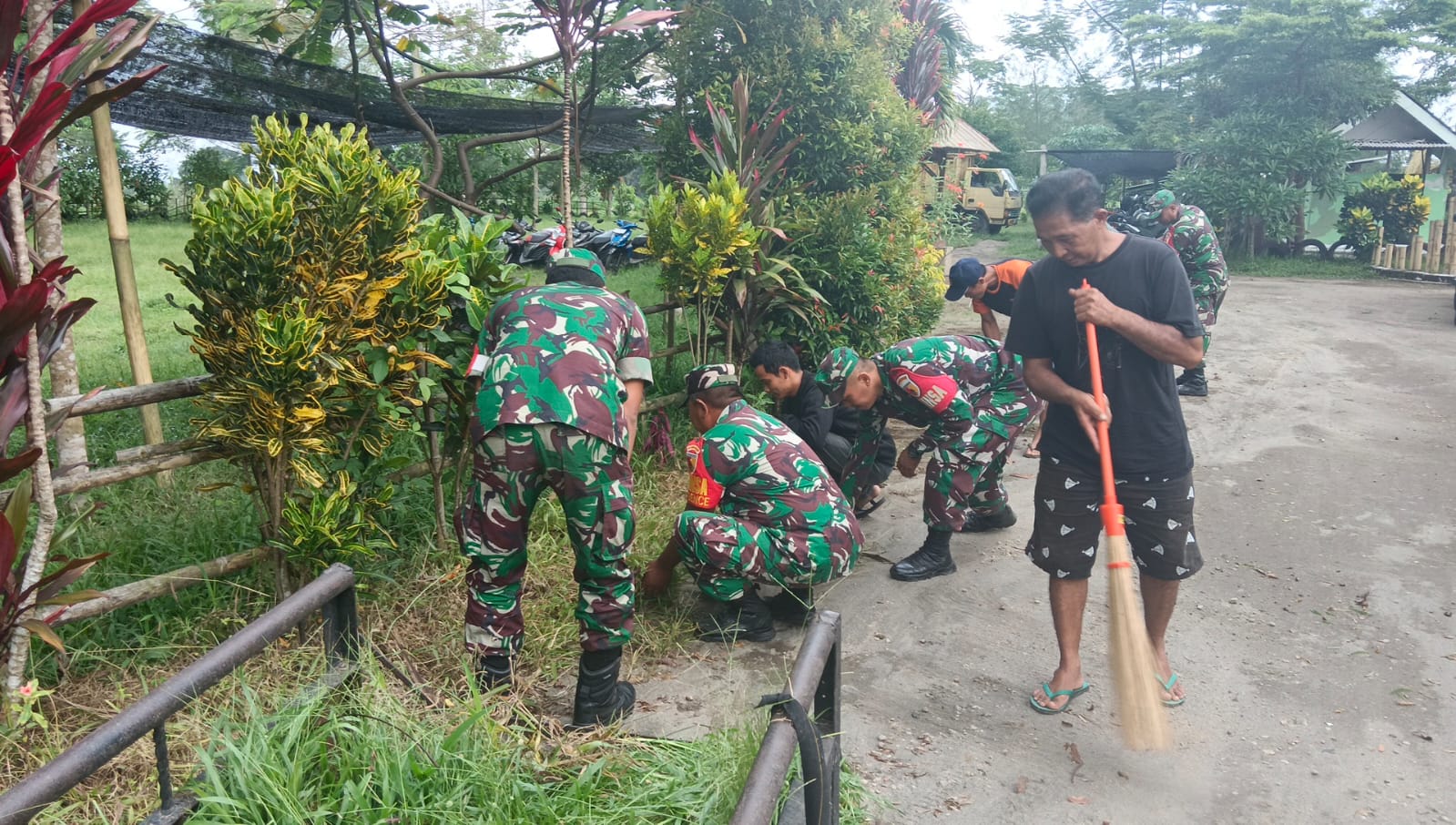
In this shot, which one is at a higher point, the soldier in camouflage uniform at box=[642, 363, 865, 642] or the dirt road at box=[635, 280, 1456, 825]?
the soldier in camouflage uniform at box=[642, 363, 865, 642]

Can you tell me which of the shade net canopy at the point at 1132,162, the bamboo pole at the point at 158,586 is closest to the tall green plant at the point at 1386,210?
the shade net canopy at the point at 1132,162

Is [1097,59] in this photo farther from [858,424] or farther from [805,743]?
[805,743]

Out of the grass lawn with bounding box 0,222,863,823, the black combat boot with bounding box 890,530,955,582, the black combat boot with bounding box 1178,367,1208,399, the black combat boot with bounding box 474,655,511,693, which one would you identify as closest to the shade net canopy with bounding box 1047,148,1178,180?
the black combat boot with bounding box 1178,367,1208,399

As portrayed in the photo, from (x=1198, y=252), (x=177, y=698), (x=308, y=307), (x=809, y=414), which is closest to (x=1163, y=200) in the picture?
(x=1198, y=252)

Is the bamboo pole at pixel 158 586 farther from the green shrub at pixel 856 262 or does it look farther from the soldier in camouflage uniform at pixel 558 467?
the green shrub at pixel 856 262

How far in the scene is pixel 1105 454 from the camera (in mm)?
3164

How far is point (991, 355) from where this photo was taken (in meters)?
4.93

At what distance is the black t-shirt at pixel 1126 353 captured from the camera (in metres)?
3.17

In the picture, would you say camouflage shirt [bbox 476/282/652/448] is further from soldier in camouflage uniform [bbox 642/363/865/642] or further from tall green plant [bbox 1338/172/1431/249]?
tall green plant [bbox 1338/172/1431/249]

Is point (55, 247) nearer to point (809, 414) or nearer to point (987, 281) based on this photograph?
point (809, 414)

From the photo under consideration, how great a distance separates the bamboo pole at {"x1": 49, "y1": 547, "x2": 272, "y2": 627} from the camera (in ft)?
9.65

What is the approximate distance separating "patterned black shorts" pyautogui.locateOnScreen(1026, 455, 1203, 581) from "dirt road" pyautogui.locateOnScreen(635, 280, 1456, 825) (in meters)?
0.53

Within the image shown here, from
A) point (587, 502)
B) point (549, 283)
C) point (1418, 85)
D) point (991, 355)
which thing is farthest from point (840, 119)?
point (1418, 85)

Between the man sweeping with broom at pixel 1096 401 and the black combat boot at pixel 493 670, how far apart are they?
1.80 m
